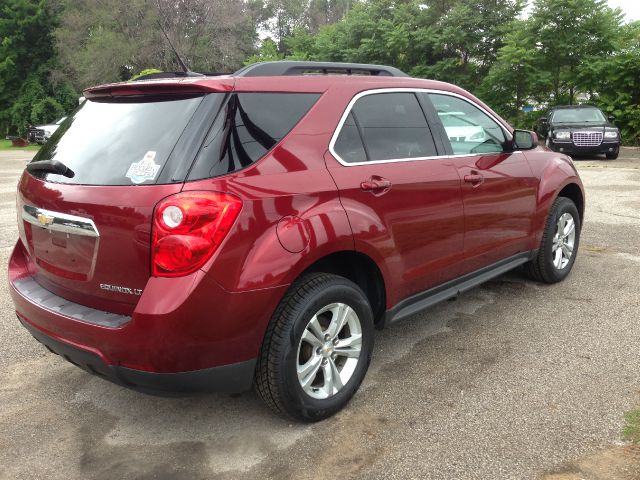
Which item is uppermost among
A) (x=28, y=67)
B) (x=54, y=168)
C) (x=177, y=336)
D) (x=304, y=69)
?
(x=28, y=67)

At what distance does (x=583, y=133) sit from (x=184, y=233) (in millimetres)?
15537

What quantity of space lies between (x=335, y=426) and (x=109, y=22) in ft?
125

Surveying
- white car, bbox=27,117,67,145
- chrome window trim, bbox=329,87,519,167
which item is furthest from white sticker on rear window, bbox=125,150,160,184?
white car, bbox=27,117,67,145

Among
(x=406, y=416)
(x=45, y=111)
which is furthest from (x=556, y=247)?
(x=45, y=111)

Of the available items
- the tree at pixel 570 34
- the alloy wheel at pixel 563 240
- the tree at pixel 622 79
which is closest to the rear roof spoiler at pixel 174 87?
the alloy wheel at pixel 563 240

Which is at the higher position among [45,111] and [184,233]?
[45,111]

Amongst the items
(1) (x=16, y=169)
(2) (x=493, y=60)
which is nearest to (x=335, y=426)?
(1) (x=16, y=169)

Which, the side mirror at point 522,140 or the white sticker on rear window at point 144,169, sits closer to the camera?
the white sticker on rear window at point 144,169

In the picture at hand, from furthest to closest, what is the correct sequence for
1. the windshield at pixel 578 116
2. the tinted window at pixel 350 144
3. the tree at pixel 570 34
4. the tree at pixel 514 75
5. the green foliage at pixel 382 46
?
1. the tree at pixel 514 75
2. the green foliage at pixel 382 46
3. the tree at pixel 570 34
4. the windshield at pixel 578 116
5. the tinted window at pixel 350 144

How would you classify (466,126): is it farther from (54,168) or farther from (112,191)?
(54,168)

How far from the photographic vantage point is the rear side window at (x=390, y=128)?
313cm

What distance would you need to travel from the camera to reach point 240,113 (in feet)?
8.57

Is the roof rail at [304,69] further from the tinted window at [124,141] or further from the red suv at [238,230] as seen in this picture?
the tinted window at [124,141]

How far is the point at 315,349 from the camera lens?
2816mm
